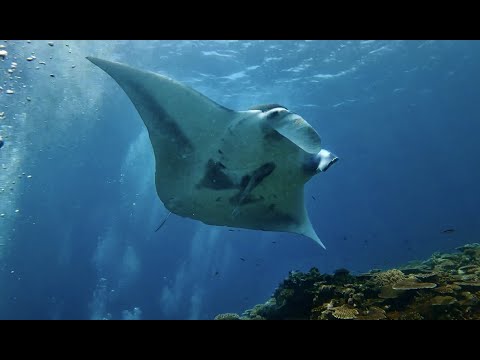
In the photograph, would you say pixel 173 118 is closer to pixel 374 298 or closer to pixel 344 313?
pixel 344 313

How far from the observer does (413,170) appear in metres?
63.7

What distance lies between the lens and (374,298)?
5.46m

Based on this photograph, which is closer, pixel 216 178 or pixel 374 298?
pixel 216 178

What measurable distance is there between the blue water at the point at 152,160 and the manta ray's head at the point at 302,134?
17857 millimetres

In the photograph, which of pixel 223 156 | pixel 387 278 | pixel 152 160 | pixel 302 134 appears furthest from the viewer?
pixel 152 160

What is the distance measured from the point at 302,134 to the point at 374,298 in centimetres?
322

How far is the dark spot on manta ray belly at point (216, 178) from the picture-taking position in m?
5.17

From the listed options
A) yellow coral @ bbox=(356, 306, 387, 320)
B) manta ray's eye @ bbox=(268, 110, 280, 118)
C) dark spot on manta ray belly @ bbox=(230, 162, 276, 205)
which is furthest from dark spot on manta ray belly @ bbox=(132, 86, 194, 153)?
yellow coral @ bbox=(356, 306, 387, 320)

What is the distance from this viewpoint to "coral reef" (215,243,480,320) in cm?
482

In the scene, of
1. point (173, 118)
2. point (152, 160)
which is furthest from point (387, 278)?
point (152, 160)

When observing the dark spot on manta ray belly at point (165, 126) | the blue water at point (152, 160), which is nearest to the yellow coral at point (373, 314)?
the dark spot on manta ray belly at point (165, 126)
